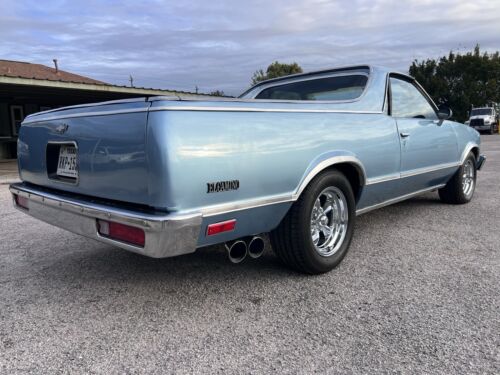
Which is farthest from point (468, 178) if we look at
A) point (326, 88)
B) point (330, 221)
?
point (330, 221)

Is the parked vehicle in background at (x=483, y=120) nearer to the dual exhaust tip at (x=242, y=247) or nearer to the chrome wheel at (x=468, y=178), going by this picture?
the chrome wheel at (x=468, y=178)

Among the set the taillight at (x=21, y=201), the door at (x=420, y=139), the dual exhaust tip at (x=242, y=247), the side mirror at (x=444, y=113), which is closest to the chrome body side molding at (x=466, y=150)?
the door at (x=420, y=139)

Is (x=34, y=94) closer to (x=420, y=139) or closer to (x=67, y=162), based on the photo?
(x=67, y=162)

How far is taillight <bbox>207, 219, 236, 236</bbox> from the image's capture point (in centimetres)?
239

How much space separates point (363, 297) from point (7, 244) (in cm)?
348

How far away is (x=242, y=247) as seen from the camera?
9.11 feet

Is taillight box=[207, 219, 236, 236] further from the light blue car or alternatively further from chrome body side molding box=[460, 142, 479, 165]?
chrome body side molding box=[460, 142, 479, 165]

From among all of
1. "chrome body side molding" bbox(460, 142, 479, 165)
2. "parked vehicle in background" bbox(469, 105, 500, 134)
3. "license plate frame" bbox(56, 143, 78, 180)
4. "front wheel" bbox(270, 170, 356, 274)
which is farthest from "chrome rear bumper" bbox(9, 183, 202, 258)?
"parked vehicle in background" bbox(469, 105, 500, 134)

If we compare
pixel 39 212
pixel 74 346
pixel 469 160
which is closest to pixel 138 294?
pixel 74 346

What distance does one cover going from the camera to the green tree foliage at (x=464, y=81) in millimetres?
38938

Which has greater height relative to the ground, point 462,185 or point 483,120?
point 483,120

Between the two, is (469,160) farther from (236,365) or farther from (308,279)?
(236,365)

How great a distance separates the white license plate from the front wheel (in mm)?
1421

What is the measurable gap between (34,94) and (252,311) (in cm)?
1647
